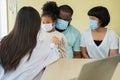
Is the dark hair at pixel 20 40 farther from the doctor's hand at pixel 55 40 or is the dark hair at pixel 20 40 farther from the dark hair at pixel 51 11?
the dark hair at pixel 51 11

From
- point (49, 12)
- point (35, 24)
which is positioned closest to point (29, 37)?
point (35, 24)

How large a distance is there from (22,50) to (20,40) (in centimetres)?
6

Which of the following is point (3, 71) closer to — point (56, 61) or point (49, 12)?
point (56, 61)

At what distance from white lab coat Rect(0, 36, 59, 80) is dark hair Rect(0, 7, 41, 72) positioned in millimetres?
39

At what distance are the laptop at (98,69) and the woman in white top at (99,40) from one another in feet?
3.72

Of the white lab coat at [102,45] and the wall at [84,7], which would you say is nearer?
the white lab coat at [102,45]

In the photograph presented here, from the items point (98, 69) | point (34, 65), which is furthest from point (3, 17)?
point (98, 69)

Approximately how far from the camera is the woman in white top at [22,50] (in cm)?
149

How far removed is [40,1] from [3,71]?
7.18ft

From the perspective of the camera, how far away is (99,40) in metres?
2.46

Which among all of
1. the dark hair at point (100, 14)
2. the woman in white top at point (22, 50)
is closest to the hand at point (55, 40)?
the woman in white top at point (22, 50)

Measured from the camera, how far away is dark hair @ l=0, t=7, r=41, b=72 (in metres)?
1.49

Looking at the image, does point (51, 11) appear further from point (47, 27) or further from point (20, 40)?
point (20, 40)

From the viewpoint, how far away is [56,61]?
6.11 feet
